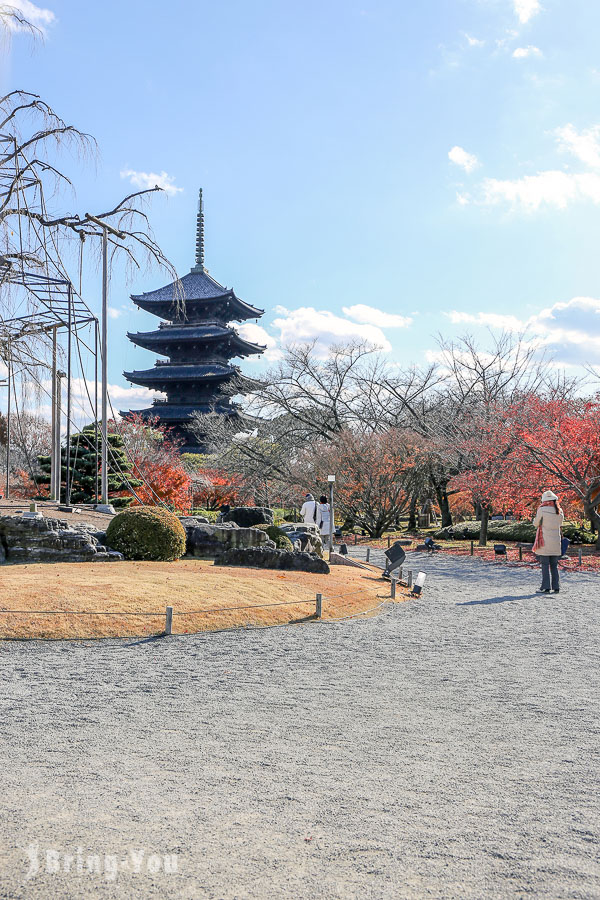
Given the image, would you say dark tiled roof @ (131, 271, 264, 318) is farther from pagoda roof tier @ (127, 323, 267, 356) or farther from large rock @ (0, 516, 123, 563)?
large rock @ (0, 516, 123, 563)

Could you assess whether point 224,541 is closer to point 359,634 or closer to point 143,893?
point 359,634

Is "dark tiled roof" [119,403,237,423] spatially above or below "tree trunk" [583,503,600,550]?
above

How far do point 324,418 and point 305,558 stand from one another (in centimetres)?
1871

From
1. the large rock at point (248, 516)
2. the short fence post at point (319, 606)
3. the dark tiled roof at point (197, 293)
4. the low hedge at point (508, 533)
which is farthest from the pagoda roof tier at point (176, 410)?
the short fence post at point (319, 606)

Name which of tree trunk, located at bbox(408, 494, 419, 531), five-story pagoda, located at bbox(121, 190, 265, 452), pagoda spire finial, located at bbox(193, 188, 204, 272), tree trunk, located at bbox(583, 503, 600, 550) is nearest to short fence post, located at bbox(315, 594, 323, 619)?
tree trunk, located at bbox(583, 503, 600, 550)

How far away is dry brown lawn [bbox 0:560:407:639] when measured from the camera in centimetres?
821

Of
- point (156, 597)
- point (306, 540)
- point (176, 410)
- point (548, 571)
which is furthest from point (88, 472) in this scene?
point (176, 410)

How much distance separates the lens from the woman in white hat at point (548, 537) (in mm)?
12312

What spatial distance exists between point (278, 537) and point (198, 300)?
3381cm

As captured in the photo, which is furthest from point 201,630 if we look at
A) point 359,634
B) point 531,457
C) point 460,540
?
point 460,540

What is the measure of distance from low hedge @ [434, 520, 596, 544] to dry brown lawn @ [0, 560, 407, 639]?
13.5 m

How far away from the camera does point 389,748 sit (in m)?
4.63

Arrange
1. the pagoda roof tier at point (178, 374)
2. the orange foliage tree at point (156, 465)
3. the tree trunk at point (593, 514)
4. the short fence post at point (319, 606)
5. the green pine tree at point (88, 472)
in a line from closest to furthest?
the short fence post at point (319, 606) → the tree trunk at point (593, 514) → the green pine tree at point (88, 472) → the orange foliage tree at point (156, 465) → the pagoda roof tier at point (178, 374)

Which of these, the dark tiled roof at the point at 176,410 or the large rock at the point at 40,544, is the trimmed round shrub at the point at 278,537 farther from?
the dark tiled roof at the point at 176,410
